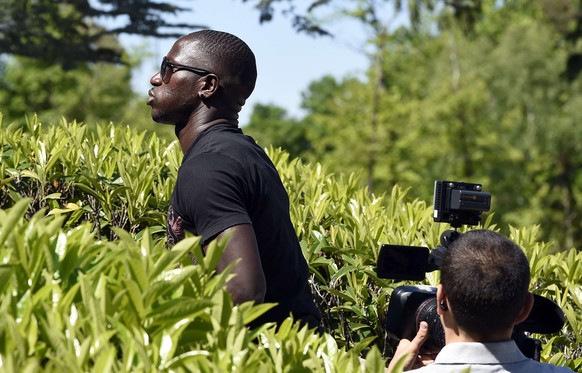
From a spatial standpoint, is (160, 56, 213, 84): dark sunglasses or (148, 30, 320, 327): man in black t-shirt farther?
(160, 56, 213, 84): dark sunglasses

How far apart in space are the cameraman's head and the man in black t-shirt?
577mm

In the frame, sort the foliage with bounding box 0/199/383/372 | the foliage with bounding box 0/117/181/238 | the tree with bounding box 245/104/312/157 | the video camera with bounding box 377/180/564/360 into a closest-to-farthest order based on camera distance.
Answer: the foliage with bounding box 0/199/383/372 < the video camera with bounding box 377/180/564/360 < the foliage with bounding box 0/117/181/238 < the tree with bounding box 245/104/312/157

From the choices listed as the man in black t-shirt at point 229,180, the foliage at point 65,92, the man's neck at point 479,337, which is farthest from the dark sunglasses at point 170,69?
the foliage at point 65,92

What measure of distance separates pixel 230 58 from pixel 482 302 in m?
1.45

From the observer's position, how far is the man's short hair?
11.8 ft

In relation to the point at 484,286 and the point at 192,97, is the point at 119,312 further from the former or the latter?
the point at 192,97

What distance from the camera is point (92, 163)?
4.62m

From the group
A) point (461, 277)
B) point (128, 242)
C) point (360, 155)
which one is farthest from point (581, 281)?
point (360, 155)

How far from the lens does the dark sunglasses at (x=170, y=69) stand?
359 centimetres

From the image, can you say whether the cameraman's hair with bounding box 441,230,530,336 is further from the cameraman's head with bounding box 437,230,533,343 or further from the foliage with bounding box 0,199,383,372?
the foliage with bounding box 0,199,383,372

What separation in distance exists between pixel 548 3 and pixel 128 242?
4529cm

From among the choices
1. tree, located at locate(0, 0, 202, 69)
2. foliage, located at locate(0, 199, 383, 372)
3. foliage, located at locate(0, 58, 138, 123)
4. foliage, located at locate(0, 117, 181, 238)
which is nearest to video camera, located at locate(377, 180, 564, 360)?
foliage, located at locate(0, 199, 383, 372)

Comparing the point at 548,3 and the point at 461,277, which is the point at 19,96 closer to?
the point at 548,3

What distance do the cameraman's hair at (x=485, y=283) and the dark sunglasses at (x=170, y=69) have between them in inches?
50.9
